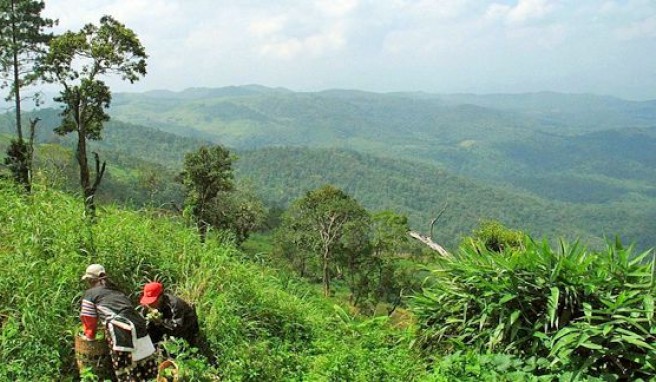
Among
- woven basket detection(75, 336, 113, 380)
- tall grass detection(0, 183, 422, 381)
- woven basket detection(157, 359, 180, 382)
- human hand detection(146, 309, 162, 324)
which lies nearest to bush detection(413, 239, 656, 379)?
tall grass detection(0, 183, 422, 381)

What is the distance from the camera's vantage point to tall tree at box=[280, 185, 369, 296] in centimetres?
3512

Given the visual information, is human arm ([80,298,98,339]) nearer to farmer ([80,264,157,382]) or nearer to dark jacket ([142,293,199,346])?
farmer ([80,264,157,382])

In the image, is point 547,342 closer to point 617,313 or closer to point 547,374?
point 547,374

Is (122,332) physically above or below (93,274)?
below

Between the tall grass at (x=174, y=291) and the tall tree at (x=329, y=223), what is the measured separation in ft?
88.1

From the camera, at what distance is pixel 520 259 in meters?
5.77

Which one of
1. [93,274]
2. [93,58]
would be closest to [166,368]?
[93,274]

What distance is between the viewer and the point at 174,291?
263 inches

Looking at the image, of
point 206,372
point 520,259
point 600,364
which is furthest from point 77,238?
point 600,364

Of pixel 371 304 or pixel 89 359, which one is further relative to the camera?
pixel 371 304

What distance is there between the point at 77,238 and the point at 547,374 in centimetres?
561

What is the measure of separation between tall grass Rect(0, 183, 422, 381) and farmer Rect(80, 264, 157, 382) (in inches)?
24.0

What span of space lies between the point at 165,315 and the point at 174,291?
120cm

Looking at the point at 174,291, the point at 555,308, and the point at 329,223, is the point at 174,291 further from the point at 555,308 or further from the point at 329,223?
the point at 329,223
